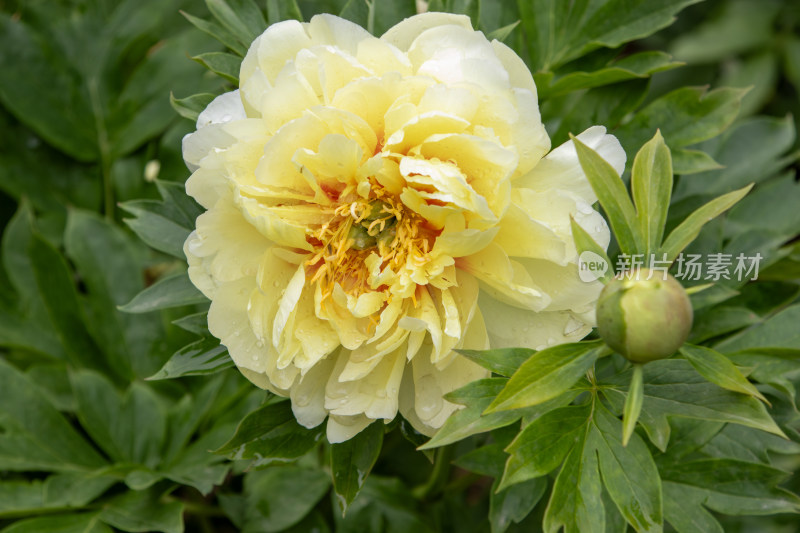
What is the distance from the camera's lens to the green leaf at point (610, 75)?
1.13m

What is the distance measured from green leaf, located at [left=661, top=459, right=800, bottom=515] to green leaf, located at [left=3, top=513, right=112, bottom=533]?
839 millimetres

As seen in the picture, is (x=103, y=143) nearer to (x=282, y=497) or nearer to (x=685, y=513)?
(x=282, y=497)

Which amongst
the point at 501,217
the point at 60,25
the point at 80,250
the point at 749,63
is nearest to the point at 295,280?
the point at 501,217

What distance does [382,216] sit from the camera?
Answer: 958mm

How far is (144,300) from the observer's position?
3.58 feet

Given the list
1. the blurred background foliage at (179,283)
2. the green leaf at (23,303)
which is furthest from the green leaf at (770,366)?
the green leaf at (23,303)

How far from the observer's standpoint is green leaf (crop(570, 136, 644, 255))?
856mm

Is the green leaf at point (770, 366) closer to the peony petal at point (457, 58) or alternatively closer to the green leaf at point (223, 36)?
the peony petal at point (457, 58)

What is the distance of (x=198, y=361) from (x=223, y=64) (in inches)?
14.9

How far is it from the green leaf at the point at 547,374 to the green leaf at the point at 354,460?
0.23 meters

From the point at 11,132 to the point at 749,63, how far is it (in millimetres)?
1884

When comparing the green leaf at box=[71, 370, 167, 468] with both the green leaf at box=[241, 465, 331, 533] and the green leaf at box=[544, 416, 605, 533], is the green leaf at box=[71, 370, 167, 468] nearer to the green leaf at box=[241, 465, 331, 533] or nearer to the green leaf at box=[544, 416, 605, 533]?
the green leaf at box=[241, 465, 331, 533]

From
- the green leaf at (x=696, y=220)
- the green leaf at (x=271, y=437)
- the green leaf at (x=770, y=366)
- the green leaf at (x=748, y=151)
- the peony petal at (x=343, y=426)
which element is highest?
the green leaf at (x=696, y=220)

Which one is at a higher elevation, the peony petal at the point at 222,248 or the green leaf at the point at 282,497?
the peony petal at the point at 222,248
